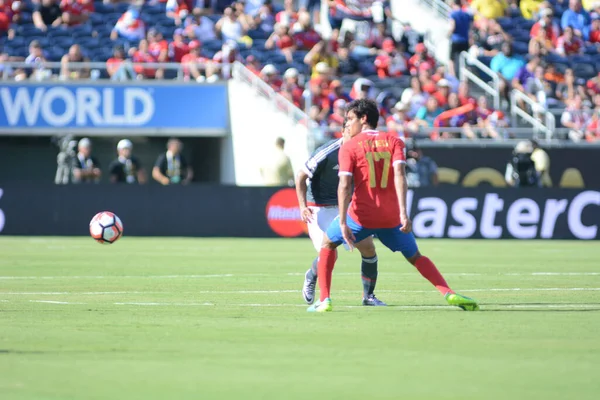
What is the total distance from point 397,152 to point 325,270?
1.35 metres

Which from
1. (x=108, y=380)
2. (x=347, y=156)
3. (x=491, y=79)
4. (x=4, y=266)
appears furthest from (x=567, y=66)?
(x=108, y=380)

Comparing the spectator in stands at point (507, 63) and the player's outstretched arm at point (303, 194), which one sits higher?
the spectator in stands at point (507, 63)

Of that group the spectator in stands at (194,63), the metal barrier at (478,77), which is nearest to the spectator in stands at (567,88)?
the metal barrier at (478,77)

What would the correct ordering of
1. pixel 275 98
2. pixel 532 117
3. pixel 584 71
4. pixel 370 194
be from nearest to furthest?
1. pixel 370 194
2. pixel 275 98
3. pixel 532 117
4. pixel 584 71

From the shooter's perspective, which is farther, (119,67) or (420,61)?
(420,61)

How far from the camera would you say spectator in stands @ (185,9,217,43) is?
107ft

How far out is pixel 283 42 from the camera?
3294 centimetres

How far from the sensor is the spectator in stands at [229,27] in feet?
108

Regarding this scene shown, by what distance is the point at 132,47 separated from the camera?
106ft

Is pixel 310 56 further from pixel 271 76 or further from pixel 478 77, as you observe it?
pixel 478 77

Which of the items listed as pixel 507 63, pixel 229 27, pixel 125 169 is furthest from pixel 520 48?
pixel 125 169

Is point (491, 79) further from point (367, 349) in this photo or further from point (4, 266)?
point (367, 349)

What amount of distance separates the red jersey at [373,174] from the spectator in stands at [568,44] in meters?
25.6

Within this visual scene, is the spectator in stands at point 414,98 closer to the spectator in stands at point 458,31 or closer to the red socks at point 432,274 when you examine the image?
the spectator in stands at point 458,31
